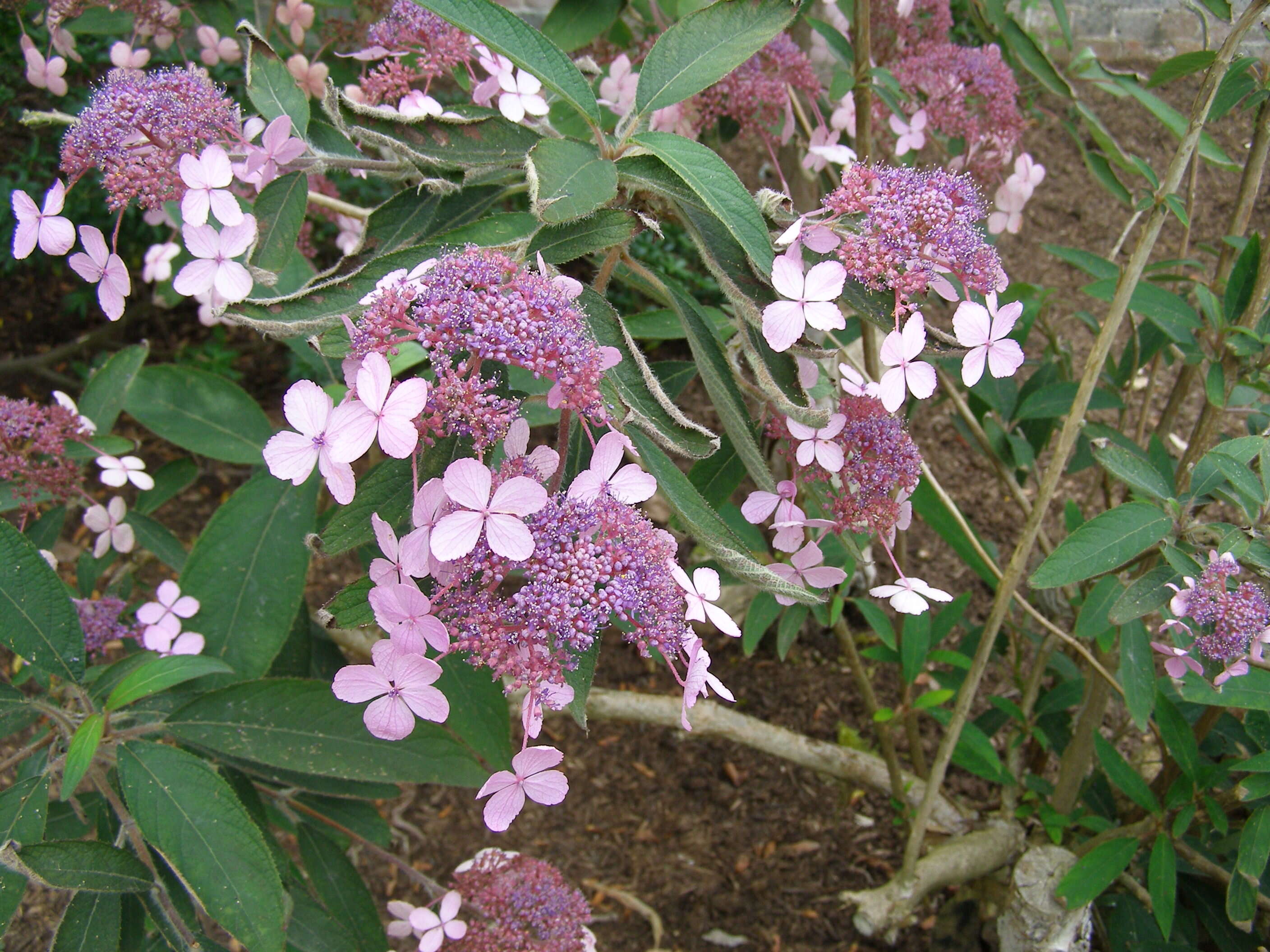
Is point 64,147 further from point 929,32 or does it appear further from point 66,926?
point 929,32

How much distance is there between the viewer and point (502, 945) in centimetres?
125

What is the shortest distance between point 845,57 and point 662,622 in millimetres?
1286

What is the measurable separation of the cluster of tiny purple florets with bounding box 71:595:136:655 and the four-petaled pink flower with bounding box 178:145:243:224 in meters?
0.80

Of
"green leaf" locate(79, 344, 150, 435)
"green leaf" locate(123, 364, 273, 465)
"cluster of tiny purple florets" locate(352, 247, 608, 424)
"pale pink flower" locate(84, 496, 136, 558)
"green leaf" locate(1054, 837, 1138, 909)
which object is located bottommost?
"green leaf" locate(1054, 837, 1138, 909)

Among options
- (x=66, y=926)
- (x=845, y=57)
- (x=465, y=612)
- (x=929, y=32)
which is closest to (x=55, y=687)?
(x=66, y=926)

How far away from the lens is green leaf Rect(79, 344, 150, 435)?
1.49 metres

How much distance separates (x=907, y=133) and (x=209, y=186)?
113 centimetres

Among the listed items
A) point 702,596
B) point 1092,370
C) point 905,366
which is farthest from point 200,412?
point 1092,370

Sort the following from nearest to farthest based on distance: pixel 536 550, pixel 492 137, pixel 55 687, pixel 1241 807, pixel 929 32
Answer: pixel 536 550, pixel 492 137, pixel 55 687, pixel 1241 807, pixel 929 32

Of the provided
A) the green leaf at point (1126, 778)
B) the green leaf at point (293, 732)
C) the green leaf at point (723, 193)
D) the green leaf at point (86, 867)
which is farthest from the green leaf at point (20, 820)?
the green leaf at point (1126, 778)

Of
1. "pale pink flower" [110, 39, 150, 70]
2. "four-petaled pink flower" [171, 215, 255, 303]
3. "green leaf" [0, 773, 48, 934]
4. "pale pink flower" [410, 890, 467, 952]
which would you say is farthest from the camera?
"pale pink flower" [110, 39, 150, 70]

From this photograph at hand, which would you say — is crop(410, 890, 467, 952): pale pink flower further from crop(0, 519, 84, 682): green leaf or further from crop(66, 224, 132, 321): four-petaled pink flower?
crop(66, 224, 132, 321): four-petaled pink flower

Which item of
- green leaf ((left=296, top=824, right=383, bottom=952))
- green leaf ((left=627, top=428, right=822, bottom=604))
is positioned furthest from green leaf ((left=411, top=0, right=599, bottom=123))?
green leaf ((left=296, top=824, right=383, bottom=952))

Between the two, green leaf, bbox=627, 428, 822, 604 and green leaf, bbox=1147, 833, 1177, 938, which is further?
green leaf, bbox=1147, 833, 1177, 938
